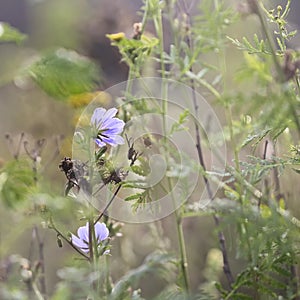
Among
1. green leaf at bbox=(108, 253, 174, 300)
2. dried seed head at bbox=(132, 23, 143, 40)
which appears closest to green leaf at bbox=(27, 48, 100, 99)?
dried seed head at bbox=(132, 23, 143, 40)

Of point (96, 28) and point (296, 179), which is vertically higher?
point (96, 28)

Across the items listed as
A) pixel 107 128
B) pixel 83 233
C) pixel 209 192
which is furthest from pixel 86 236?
pixel 209 192

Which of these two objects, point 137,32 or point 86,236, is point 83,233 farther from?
point 137,32

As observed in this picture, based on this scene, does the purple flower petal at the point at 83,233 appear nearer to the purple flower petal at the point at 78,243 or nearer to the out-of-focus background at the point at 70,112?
the purple flower petal at the point at 78,243

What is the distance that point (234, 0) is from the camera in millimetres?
868

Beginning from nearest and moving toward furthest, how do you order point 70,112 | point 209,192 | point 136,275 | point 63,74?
1. point 136,275
2. point 63,74
3. point 209,192
4. point 70,112

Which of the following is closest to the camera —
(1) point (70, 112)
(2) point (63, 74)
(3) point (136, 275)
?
(3) point (136, 275)

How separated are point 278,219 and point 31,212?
13.9 inches

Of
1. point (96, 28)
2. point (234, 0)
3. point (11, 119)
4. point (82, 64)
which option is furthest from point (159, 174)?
point (11, 119)

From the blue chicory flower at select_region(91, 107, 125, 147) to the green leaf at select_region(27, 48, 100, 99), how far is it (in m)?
0.08

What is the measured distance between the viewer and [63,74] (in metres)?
0.64

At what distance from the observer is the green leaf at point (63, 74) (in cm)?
64

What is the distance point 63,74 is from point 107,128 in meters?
0.10

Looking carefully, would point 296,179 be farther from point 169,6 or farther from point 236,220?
point 236,220
